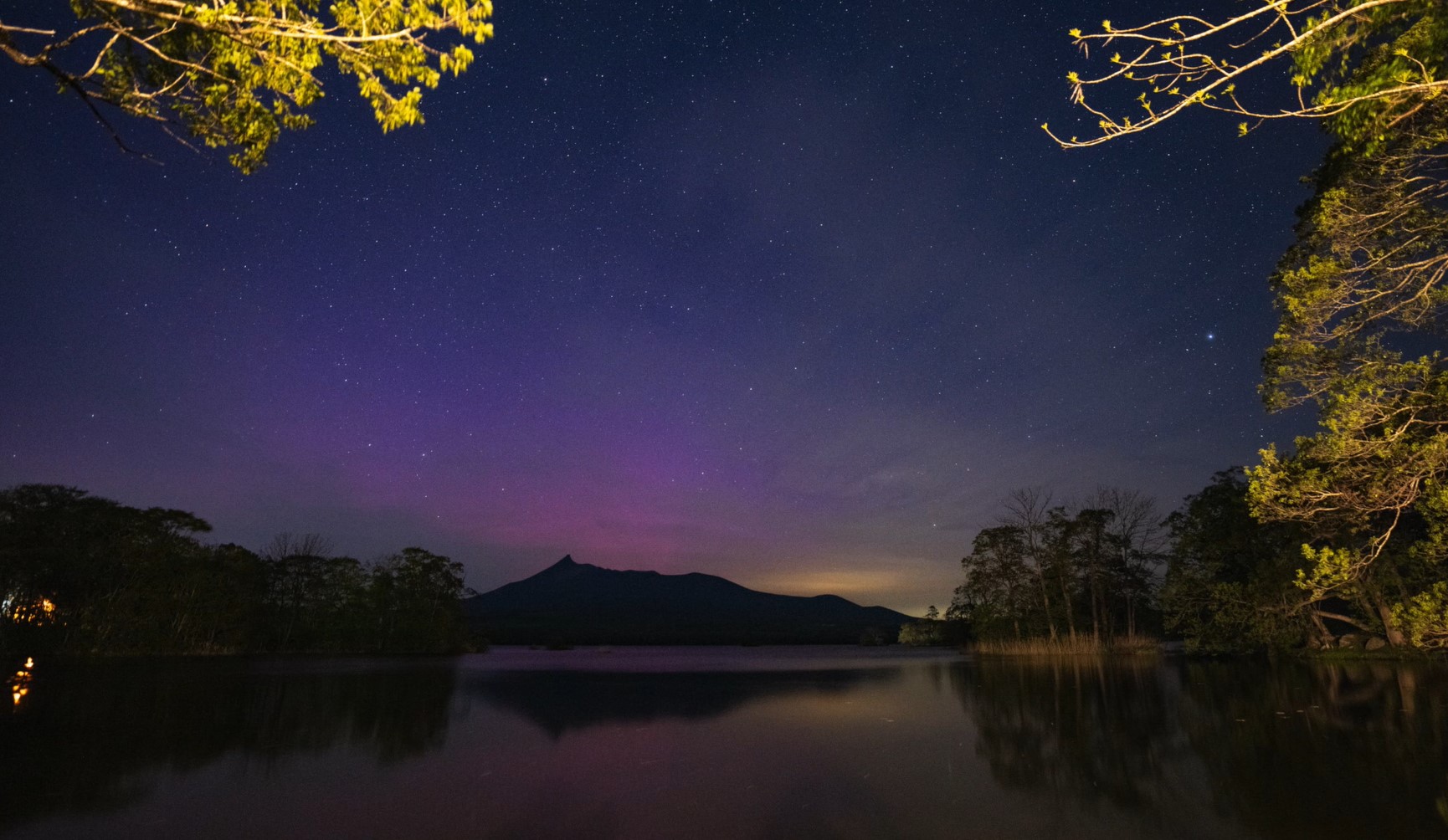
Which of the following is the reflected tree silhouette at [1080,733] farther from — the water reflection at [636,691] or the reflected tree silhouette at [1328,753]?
the water reflection at [636,691]

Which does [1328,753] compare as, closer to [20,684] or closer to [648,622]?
[20,684]

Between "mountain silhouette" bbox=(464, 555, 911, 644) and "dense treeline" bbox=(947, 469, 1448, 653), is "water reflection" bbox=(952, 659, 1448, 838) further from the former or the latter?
"mountain silhouette" bbox=(464, 555, 911, 644)

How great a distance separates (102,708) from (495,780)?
1142 centimetres

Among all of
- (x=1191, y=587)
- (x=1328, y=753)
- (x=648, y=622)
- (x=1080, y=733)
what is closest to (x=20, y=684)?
(x=1080, y=733)

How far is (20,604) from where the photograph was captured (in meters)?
28.2

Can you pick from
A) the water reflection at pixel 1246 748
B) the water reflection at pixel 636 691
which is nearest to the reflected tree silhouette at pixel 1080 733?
the water reflection at pixel 1246 748

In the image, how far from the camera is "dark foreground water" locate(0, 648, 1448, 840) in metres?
6.44

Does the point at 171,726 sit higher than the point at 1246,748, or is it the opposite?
the point at 1246,748

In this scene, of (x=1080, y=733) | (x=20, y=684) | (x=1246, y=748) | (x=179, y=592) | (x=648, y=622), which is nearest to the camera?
(x=1246, y=748)

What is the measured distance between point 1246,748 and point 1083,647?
30.9 meters

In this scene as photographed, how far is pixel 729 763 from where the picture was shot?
9523 millimetres

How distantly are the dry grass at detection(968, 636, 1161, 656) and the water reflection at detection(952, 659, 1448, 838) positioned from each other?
57.9ft

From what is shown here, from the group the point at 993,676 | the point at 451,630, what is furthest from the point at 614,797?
the point at 451,630

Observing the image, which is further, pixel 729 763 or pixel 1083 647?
pixel 1083 647
